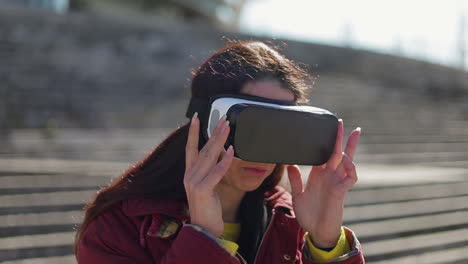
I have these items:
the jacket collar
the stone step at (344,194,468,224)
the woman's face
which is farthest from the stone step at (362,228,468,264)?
the jacket collar

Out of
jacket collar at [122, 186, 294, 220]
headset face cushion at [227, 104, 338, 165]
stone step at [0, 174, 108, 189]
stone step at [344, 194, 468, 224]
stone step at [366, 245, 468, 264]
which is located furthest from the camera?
stone step at [344, 194, 468, 224]

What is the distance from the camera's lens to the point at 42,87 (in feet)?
29.3

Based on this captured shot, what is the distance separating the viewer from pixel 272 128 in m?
1.40

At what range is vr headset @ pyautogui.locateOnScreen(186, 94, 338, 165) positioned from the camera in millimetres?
1381

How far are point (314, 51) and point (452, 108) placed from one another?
4.04m

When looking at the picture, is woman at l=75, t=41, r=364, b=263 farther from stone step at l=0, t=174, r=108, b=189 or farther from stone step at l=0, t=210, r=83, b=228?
stone step at l=0, t=174, r=108, b=189

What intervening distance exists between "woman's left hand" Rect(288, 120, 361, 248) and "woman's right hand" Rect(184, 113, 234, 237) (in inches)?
14.6

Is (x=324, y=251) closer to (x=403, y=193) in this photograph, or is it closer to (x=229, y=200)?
(x=229, y=200)

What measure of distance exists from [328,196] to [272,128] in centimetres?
38

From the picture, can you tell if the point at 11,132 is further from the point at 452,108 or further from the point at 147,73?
the point at 452,108

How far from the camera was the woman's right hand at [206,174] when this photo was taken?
4.52ft

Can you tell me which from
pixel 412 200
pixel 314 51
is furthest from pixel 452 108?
pixel 412 200

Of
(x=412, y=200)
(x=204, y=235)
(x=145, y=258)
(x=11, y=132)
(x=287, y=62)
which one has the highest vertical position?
(x=287, y=62)

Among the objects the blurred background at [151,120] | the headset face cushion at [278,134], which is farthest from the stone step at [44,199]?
the headset face cushion at [278,134]
